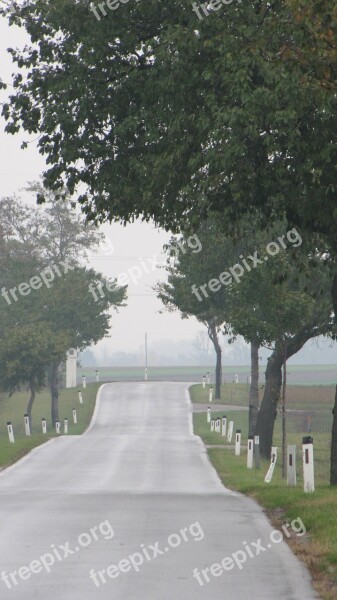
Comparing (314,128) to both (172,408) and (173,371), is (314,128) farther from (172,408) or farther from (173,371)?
(173,371)

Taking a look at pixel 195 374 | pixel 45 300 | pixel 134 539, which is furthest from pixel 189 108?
pixel 195 374

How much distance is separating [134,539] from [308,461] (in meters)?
5.90

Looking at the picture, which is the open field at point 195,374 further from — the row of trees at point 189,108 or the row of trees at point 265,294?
the row of trees at point 189,108

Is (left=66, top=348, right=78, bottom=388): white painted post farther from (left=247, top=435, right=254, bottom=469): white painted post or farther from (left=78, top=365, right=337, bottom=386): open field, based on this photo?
(left=247, top=435, right=254, bottom=469): white painted post

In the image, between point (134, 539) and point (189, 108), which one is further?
point (189, 108)

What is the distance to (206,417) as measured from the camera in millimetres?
56250

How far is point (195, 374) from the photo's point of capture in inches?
5133

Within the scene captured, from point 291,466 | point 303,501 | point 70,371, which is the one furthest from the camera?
point 70,371

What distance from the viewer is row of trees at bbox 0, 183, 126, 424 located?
60688 mm

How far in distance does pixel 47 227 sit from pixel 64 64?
69520 mm

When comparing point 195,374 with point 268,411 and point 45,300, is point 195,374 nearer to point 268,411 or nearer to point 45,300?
point 45,300

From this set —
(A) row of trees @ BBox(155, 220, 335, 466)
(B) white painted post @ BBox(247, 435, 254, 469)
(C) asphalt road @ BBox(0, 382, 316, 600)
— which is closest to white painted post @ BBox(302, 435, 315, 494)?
(C) asphalt road @ BBox(0, 382, 316, 600)

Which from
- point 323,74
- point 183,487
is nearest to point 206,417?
point 183,487

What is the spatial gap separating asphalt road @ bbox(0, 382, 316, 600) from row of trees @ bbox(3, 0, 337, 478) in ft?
14.6
